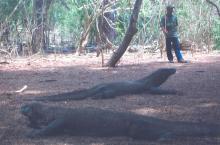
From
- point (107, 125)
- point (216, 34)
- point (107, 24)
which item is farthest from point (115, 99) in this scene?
point (216, 34)

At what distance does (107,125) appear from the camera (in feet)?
16.9

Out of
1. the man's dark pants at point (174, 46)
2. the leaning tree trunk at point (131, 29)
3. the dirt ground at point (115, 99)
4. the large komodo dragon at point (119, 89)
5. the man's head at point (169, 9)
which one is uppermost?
the man's head at point (169, 9)

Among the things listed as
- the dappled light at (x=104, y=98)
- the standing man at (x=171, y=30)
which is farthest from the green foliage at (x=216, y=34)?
the standing man at (x=171, y=30)

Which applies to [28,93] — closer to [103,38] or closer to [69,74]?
[69,74]

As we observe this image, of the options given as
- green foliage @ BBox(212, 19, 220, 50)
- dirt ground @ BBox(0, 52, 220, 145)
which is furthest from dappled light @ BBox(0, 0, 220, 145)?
green foliage @ BBox(212, 19, 220, 50)

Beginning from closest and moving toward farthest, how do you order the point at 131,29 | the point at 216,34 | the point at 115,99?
the point at 115,99 < the point at 131,29 < the point at 216,34

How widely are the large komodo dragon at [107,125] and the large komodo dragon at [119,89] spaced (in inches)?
73.4

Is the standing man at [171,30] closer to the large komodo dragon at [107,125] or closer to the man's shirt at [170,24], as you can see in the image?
the man's shirt at [170,24]

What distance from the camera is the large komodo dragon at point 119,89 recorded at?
7516mm

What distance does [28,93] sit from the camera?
841cm

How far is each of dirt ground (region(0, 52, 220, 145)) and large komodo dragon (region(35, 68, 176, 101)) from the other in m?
0.17

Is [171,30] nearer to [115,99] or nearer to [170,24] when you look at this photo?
[170,24]

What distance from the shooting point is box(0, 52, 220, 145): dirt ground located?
5.07 metres

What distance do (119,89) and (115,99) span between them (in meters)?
0.33
